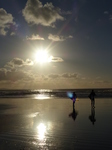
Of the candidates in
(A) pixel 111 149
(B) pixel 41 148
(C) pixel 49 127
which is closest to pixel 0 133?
(C) pixel 49 127

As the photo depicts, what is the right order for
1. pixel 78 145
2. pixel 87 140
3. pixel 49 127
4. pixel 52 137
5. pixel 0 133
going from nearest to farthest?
pixel 78 145
pixel 87 140
pixel 52 137
pixel 0 133
pixel 49 127

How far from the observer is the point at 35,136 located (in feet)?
51.6

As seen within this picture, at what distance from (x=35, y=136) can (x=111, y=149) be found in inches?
232

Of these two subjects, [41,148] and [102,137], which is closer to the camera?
[41,148]

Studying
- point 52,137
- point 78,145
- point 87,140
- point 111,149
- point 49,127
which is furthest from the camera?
point 49,127

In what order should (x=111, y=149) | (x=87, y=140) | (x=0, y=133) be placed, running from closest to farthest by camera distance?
(x=111, y=149)
(x=87, y=140)
(x=0, y=133)

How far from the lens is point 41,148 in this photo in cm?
1265

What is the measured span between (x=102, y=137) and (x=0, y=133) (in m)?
8.18

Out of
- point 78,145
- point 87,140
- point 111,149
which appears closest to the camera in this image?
point 111,149

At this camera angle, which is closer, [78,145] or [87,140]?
[78,145]

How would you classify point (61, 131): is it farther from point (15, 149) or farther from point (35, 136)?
point (15, 149)

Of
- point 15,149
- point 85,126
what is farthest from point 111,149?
point 85,126

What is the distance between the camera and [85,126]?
19.2m

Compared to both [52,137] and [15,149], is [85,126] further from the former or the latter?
[15,149]
